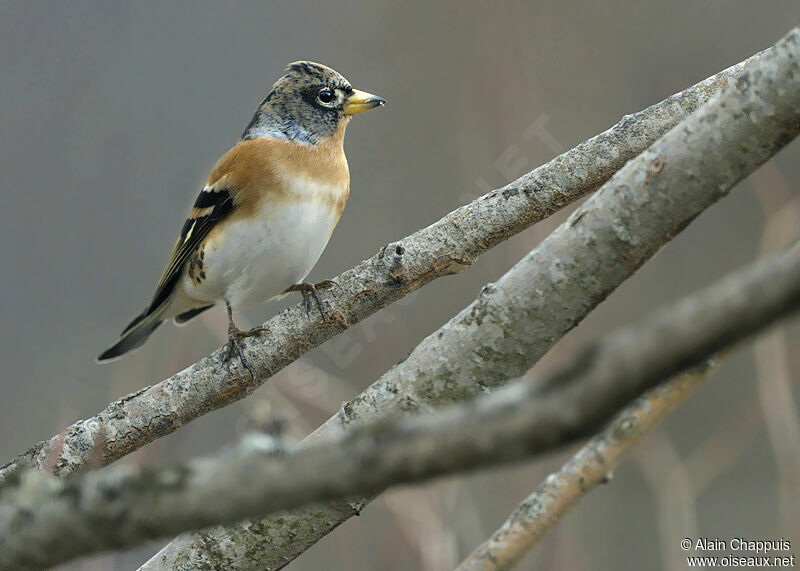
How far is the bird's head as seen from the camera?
10.5 feet

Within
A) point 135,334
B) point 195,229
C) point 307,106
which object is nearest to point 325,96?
point 307,106

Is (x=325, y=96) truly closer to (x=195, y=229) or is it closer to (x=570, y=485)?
(x=195, y=229)

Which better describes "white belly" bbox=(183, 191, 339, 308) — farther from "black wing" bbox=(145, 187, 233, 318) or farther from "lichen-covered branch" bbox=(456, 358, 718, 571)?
"lichen-covered branch" bbox=(456, 358, 718, 571)

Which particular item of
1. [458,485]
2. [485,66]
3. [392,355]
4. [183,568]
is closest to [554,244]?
[183,568]

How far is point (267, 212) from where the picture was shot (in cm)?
288

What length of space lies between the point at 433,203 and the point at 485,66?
784 millimetres

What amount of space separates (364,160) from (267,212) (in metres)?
2.31

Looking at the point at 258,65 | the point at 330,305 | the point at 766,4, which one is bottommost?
the point at 330,305

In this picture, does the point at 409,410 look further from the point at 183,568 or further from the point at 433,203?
the point at 433,203

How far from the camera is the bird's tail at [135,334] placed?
10.6ft

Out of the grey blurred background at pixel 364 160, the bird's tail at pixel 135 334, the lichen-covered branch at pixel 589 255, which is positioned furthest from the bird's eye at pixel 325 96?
the lichen-covered branch at pixel 589 255

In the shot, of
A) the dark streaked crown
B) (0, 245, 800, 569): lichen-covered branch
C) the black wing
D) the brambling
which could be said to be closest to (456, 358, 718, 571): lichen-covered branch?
(0, 245, 800, 569): lichen-covered branch

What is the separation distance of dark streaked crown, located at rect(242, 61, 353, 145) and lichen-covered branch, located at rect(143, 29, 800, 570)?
179 cm

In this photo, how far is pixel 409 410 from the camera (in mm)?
1506
